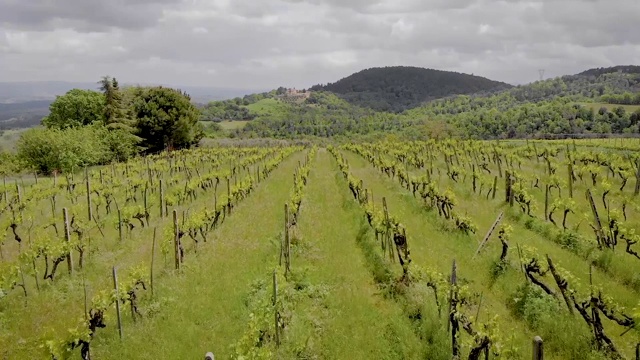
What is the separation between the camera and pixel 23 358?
9.78m

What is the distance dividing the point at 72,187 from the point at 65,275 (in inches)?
769

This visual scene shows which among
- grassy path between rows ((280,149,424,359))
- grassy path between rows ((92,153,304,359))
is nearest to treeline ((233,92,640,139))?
grassy path between rows ((280,149,424,359))

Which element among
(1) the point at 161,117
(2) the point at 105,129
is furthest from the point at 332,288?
(1) the point at 161,117

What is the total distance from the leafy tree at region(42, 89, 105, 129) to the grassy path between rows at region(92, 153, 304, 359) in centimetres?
5427

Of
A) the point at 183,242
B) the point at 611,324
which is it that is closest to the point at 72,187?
the point at 183,242

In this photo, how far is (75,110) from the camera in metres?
63.6

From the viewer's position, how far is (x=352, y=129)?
490 ft

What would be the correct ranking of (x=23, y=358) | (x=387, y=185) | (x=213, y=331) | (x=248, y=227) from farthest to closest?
(x=387, y=185) → (x=248, y=227) → (x=213, y=331) → (x=23, y=358)

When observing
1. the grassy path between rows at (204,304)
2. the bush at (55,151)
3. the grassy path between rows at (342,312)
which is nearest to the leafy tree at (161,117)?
the bush at (55,151)

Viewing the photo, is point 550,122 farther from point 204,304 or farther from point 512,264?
point 204,304

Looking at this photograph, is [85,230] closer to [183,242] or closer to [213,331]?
[183,242]

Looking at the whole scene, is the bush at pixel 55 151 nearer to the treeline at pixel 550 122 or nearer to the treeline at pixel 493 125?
the treeline at pixel 493 125

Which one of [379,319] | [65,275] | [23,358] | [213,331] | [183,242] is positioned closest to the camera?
[23,358]

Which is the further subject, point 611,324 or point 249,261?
point 249,261
